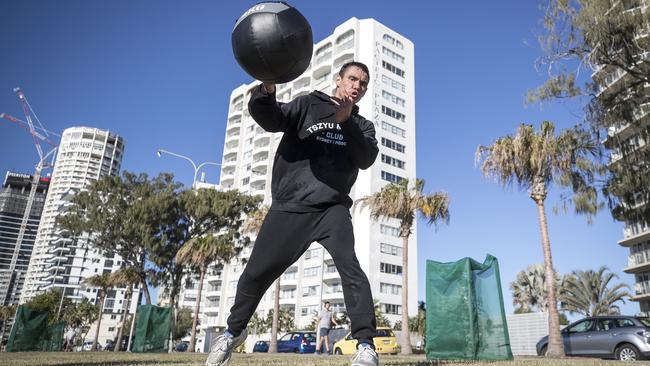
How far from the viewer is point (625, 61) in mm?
A: 13797

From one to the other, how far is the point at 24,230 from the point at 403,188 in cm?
19295

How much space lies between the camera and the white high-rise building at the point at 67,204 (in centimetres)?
11812

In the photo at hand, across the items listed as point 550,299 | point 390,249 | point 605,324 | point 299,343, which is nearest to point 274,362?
point 605,324

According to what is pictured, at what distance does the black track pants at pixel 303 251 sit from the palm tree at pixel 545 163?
1558 centimetres

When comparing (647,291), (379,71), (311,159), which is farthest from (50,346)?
(379,71)

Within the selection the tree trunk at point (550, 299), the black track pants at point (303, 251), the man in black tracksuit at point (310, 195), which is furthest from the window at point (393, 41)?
the black track pants at point (303, 251)

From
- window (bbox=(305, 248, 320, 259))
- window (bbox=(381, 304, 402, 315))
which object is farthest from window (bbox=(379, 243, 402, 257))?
window (bbox=(305, 248, 320, 259))

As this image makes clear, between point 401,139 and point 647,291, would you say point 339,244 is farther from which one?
point 401,139

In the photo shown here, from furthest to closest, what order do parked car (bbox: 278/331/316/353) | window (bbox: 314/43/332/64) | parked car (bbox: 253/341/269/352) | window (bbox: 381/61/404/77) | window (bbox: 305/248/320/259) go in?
window (bbox: 314/43/332/64)
window (bbox: 381/61/404/77)
window (bbox: 305/248/320/259)
parked car (bbox: 253/341/269/352)
parked car (bbox: 278/331/316/353)

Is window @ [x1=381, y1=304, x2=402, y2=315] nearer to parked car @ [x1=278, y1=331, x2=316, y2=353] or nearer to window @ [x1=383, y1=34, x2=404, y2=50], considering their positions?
parked car @ [x1=278, y1=331, x2=316, y2=353]

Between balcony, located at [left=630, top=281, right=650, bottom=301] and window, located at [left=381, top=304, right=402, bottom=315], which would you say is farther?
window, located at [left=381, top=304, right=402, bottom=315]

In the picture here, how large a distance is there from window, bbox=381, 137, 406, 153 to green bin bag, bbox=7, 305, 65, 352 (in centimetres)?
4883

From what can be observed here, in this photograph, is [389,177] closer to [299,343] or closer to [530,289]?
[530,289]

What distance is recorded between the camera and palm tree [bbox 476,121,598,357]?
16.7 metres
